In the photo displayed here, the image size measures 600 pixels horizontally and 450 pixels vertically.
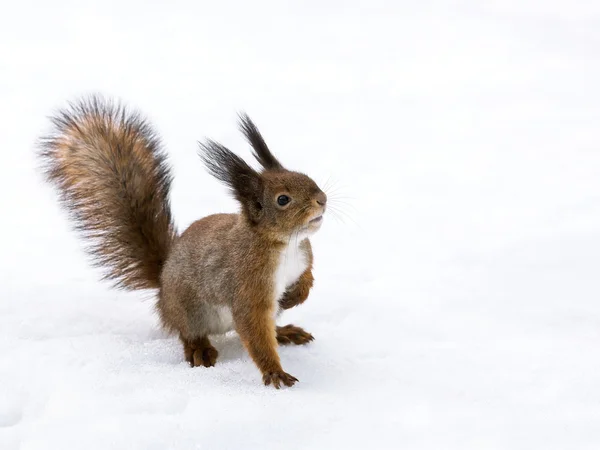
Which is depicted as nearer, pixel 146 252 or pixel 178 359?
pixel 178 359

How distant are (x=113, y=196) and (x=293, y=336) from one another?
112cm

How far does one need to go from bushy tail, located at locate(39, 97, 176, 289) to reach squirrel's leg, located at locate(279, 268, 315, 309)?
724mm

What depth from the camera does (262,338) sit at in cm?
320

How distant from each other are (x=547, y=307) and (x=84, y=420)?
7.86 ft

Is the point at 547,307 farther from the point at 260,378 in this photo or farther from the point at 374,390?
the point at 260,378

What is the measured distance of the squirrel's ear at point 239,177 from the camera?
128 inches

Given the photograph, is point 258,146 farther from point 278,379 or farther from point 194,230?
point 278,379

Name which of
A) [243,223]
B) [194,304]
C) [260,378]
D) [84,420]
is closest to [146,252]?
[194,304]

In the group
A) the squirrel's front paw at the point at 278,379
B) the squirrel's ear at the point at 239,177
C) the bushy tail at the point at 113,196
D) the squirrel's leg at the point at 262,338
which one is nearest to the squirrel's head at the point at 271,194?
the squirrel's ear at the point at 239,177

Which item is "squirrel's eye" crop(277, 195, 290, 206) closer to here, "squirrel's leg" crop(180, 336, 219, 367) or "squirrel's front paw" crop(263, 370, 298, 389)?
"squirrel's front paw" crop(263, 370, 298, 389)

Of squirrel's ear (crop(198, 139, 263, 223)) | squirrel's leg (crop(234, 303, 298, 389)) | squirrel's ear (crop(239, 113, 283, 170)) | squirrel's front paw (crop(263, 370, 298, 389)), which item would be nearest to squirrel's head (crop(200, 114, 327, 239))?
squirrel's ear (crop(198, 139, 263, 223))

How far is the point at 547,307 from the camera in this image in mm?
4008

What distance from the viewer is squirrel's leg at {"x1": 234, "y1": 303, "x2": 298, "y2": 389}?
314 centimetres

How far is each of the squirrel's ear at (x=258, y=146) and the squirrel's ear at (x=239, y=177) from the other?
8.6 inches
